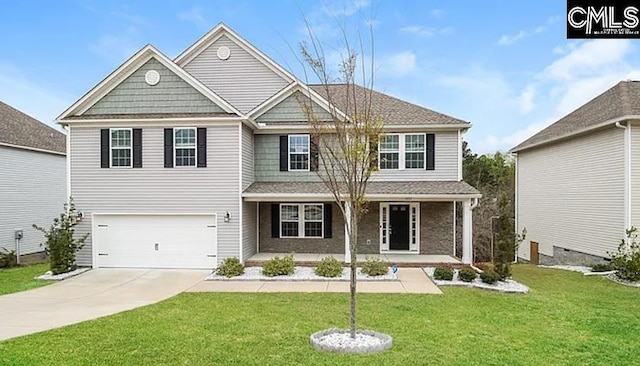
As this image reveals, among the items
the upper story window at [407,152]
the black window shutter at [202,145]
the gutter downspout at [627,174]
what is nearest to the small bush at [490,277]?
the upper story window at [407,152]

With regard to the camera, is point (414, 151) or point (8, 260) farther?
point (8, 260)

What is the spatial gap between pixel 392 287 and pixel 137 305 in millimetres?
6452

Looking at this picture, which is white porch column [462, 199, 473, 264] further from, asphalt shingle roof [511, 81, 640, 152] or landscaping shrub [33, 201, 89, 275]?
landscaping shrub [33, 201, 89, 275]

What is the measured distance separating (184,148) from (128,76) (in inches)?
124

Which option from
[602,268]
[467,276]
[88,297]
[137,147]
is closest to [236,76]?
[137,147]

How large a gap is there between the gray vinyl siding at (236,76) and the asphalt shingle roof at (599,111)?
11.5m

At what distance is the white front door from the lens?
17.2m

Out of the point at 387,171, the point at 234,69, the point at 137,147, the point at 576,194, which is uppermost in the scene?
the point at 234,69

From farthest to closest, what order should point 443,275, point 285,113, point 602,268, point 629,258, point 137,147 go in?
1. point 285,113
2. point 137,147
3. point 602,268
4. point 629,258
5. point 443,275

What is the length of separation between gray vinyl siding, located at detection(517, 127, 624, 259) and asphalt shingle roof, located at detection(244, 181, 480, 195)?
479 cm

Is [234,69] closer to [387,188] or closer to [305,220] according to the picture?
[305,220]

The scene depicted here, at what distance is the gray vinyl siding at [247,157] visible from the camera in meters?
15.4

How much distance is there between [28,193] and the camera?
69.0 feet

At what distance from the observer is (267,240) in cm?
1741
